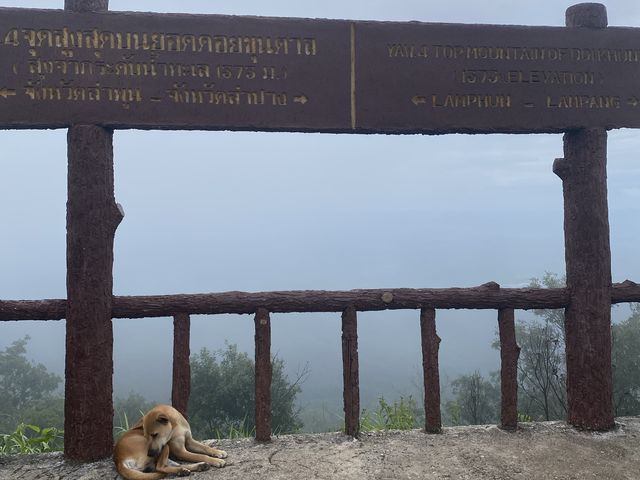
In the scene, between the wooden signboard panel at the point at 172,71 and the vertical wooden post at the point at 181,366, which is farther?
the vertical wooden post at the point at 181,366

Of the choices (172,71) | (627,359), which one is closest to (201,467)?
(172,71)

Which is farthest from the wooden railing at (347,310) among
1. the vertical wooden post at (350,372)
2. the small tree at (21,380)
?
the small tree at (21,380)

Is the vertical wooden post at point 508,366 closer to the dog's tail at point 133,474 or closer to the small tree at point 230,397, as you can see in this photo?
the dog's tail at point 133,474

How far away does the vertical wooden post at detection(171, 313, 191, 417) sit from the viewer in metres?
4.26

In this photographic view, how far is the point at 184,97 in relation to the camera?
420 cm

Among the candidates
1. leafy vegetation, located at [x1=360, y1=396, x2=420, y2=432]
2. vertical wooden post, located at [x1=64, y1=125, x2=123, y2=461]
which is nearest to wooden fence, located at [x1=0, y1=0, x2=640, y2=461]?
vertical wooden post, located at [x1=64, y1=125, x2=123, y2=461]

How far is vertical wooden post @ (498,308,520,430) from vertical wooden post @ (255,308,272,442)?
1836 mm

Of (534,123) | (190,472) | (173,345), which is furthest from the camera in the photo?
(534,123)

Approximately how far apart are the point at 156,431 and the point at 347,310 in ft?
5.25

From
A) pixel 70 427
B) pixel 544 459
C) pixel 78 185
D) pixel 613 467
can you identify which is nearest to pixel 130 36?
pixel 78 185

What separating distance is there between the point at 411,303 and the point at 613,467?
1.72m

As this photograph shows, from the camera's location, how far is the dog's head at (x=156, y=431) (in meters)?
3.64

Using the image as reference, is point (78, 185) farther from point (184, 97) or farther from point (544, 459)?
point (544, 459)

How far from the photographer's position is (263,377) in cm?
435
